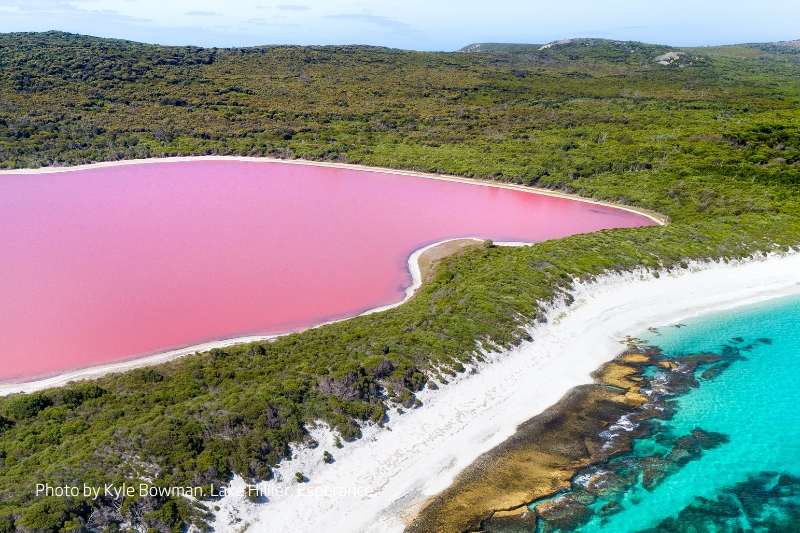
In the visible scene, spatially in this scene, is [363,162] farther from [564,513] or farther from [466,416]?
[564,513]

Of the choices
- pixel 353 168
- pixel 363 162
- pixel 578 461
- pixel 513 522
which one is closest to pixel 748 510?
pixel 578 461

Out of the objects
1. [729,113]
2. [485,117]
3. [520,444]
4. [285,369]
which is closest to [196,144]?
[485,117]

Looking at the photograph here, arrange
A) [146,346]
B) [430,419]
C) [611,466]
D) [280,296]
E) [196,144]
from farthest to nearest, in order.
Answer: [196,144] < [280,296] < [146,346] < [430,419] < [611,466]

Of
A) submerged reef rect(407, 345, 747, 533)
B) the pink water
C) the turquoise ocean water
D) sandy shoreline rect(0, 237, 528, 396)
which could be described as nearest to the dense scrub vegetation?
sandy shoreline rect(0, 237, 528, 396)

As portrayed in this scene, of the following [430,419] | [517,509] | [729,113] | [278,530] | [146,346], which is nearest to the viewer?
[278,530]

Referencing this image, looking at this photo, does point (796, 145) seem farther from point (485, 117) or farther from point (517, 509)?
point (517, 509)

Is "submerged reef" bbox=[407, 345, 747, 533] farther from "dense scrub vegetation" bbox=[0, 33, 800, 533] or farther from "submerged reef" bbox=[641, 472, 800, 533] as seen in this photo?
"dense scrub vegetation" bbox=[0, 33, 800, 533]
